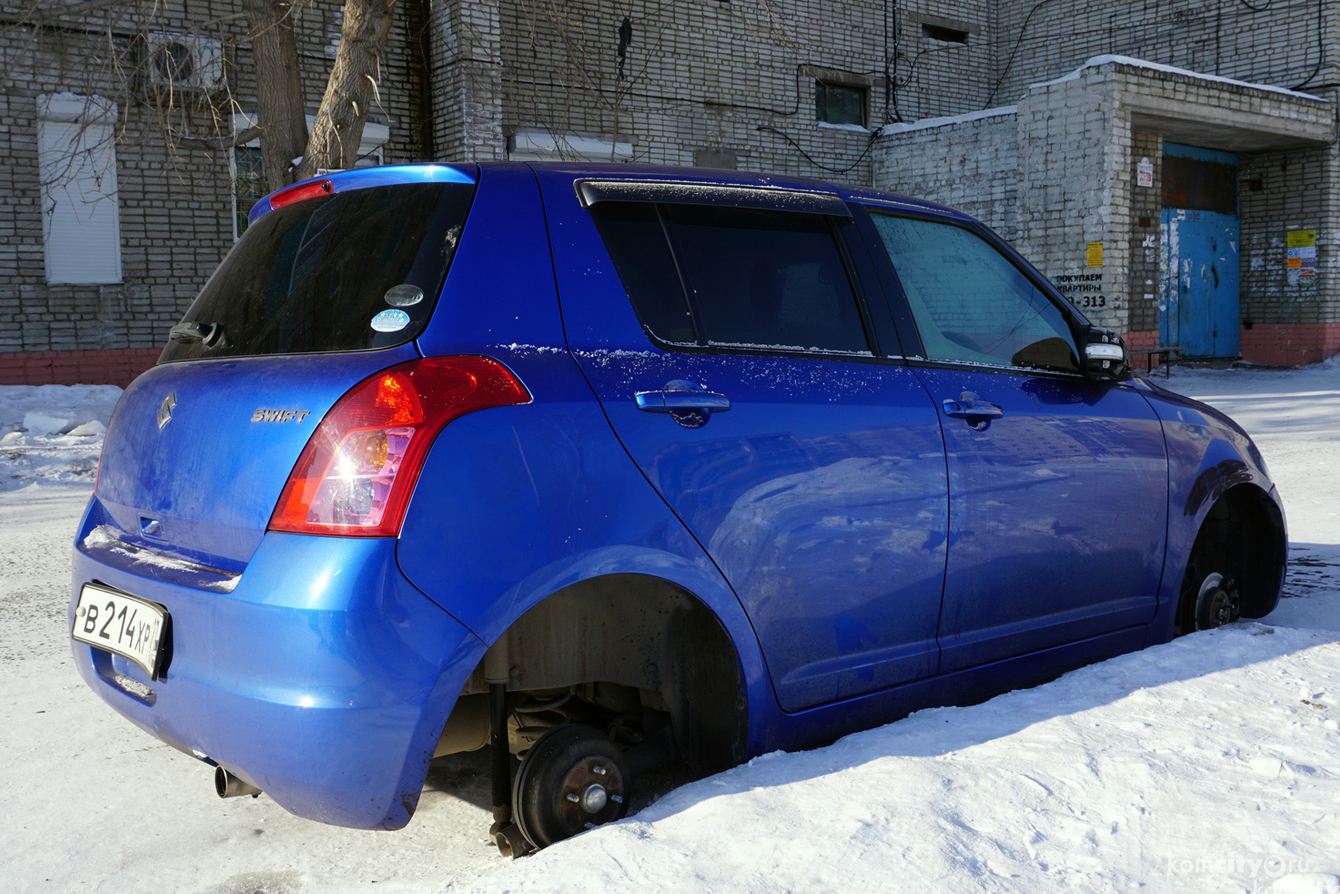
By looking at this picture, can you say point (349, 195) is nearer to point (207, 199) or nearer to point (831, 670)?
point (831, 670)

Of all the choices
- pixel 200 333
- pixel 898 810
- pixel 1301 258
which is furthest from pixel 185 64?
pixel 1301 258

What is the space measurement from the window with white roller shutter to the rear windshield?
11862 mm

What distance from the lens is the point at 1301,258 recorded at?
2000 centimetres

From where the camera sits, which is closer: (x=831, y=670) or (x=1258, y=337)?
(x=831, y=670)

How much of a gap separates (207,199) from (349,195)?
12.6 meters

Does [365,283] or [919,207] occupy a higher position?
[919,207]

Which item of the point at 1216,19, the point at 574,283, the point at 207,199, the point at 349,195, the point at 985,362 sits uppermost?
the point at 1216,19

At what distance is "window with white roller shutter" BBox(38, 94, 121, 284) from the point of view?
1294 centimetres

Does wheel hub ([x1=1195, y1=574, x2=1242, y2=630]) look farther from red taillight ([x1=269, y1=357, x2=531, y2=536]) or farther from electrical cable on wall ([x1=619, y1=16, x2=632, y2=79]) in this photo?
electrical cable on wall ([x1=619, y1=16, x2=632, y2=79])

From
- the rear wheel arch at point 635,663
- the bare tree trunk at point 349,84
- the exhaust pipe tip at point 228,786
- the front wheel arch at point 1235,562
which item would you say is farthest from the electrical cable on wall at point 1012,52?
the exhaust pipe tip at point 228,786

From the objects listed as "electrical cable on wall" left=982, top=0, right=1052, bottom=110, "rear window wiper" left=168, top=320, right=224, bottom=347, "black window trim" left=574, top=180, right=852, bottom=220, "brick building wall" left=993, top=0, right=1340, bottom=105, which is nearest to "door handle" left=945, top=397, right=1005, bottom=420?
"black window trim" left=574, top=180, right=852, bottom=220

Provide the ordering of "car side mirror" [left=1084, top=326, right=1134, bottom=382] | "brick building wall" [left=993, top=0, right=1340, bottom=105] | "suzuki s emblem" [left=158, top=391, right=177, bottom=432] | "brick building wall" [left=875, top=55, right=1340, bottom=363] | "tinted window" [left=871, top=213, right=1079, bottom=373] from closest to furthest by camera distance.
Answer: "suzuki s emblem" [left=158, top=391, right=177, bottom=432]
"tinted window" [left=871, top=213, right=1079, bottom=373]
"car side mirror" [left=1084, top=326, right=1134, bottom=382]
"brick building wall" [left=875, top=55, right=1340, bottom=363]
"brick building wall" [left=993, top=0, right=1340, bottom=105]

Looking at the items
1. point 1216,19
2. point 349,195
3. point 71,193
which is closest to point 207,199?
point 71,193

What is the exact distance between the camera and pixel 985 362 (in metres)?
3.27
